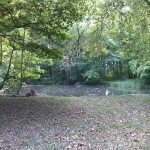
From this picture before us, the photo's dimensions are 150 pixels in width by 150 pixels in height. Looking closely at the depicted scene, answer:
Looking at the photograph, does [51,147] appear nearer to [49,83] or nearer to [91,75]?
[91,75]

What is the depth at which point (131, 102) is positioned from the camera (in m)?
12.2

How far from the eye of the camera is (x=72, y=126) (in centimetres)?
757

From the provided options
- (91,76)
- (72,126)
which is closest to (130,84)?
(91,76)

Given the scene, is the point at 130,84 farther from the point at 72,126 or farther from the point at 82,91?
the point at 72,126

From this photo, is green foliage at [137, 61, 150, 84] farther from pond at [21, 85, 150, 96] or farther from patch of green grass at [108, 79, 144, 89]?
pond at [21, 85, 150, 96]

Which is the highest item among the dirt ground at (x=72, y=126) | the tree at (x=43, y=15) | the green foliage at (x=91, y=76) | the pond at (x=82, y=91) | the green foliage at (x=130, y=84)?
the tree at (x=43, y=15)

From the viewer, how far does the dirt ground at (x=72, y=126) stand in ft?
19.9

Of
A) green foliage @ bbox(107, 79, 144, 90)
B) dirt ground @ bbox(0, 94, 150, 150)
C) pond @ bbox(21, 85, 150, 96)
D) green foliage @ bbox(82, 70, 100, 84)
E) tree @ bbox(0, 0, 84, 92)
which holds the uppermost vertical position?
tree @ bbox(0, 0, 84, 92)

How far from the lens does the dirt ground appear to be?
6070 millimetres

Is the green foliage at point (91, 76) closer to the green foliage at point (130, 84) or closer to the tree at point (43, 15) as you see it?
the green foliage at point (130, 84)

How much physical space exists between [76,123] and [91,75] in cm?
2519

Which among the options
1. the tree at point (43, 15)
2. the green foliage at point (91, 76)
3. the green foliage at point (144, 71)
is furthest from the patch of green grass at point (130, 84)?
the tree at point (43, 15)

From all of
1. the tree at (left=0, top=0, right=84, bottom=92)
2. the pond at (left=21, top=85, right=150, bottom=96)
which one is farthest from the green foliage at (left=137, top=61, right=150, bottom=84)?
the tree at (left=0, top=0, right=84, bottom=92)

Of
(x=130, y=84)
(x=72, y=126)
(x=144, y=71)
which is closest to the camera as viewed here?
(x=72, y=126)
